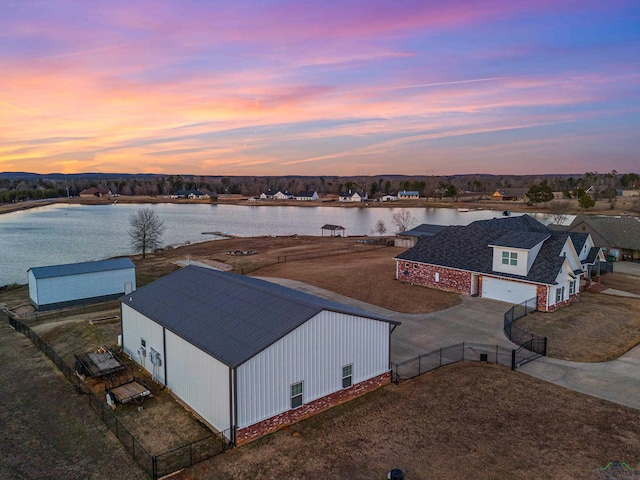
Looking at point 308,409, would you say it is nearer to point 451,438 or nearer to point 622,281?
point 451,438

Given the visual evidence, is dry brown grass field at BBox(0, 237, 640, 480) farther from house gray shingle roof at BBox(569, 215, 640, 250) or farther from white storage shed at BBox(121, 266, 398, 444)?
house gray shingle roof at BBox(569, 215, 640, 250)

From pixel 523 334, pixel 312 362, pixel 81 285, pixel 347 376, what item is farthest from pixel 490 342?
pixel 81 285

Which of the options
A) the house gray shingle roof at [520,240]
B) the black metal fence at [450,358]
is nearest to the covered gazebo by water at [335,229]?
the house gray shingle roof at [520,240]

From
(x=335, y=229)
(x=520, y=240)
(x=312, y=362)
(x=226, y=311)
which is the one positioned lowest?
(x=335, y=229)

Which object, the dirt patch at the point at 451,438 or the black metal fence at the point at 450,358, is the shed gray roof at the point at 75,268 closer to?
the black metal fence at the point at 450,358

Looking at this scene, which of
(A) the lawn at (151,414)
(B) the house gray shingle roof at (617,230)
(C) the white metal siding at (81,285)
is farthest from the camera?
(B) the house gray shingle roof at (617,230)

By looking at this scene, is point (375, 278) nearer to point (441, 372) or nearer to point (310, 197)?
point (441, 372)

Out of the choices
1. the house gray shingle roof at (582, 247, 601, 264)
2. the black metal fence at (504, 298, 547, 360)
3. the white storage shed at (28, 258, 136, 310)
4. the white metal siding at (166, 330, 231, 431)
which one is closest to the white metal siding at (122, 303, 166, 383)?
the white metal siding at (166, 330, 231, 431)
